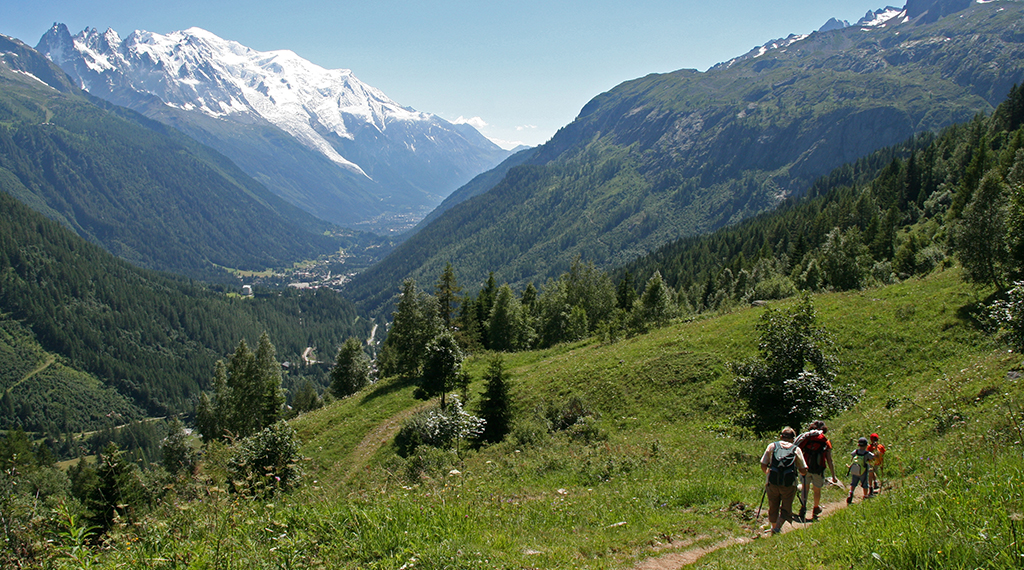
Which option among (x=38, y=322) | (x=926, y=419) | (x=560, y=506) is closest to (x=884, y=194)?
(x=926, y=419)

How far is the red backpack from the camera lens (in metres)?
11.2

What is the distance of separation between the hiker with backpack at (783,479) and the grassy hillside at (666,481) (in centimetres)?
73

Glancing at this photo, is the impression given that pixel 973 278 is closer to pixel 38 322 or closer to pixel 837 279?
pixel 837 279

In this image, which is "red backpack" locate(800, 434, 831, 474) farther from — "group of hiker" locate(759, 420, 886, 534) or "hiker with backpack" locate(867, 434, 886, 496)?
"hiker with backpack" locate(867, 434, 886, 496)

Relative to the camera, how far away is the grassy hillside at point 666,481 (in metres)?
7.14

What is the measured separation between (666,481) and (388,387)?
31375 mm

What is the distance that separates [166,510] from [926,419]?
22.3 metres

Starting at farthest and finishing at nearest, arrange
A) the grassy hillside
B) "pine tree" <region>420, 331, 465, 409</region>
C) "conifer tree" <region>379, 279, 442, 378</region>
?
"conifer tree" <region>379, 279, 442, 378</region>, "pine tree" <region>420, 331, 465, 409</region>, the grassy hillside

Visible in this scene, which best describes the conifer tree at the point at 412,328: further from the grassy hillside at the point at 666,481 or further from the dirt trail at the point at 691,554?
the dirt trail at the point at 691,554

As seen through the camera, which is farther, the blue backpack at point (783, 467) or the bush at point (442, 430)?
the bush at point (442, 430)

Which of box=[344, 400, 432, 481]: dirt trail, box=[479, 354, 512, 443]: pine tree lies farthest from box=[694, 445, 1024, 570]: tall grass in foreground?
box=[344, 400, 432, 481]: dirt trail

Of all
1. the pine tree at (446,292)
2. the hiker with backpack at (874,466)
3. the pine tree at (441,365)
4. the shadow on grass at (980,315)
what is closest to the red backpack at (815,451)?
the hiker with backpack at (874,466)

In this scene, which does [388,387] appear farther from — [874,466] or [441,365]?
[874,466]

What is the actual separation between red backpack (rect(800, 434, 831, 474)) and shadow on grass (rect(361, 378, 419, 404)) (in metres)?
32.4
